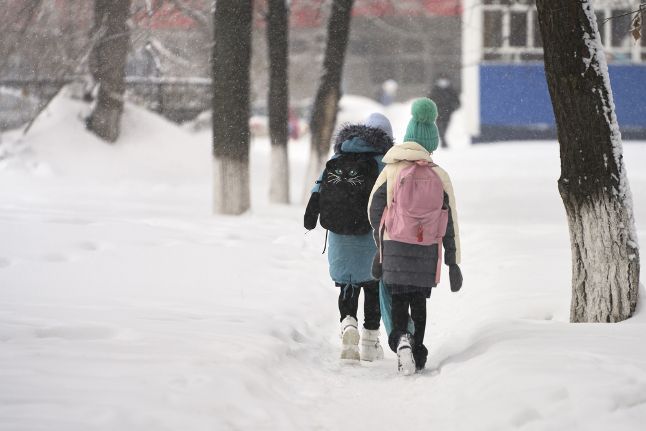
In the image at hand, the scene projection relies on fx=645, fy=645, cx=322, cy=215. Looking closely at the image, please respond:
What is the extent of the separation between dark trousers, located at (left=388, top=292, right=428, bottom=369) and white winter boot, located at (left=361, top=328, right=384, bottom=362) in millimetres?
365

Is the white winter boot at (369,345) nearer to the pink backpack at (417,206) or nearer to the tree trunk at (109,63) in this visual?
the pink backpack at (417,206)

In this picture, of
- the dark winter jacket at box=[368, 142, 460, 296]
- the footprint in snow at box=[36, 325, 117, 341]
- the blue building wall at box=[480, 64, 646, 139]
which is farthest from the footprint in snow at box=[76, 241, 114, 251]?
the blue building wall at box=[480, 64, 646, 139]

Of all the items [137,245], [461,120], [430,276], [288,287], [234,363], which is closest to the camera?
[234,363]

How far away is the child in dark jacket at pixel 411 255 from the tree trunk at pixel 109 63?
8.83m

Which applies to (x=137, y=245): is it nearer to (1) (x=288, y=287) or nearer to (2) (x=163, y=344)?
(1) (x=288, y=287)

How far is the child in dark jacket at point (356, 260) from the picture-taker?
381 centimetres

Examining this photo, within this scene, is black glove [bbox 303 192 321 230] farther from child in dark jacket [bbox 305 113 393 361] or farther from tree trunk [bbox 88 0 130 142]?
tree trunk [bbox 88 0 130 142]

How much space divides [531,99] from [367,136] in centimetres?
1582

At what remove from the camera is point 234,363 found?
3203 millimetres

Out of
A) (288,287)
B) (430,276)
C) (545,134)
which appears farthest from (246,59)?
(545,134)

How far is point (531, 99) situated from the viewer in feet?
60.0

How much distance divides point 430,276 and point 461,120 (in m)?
21.5

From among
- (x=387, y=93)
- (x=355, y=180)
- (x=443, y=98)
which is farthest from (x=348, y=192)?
(x=387, y=93)

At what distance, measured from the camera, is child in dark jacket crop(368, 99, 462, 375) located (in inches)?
136
